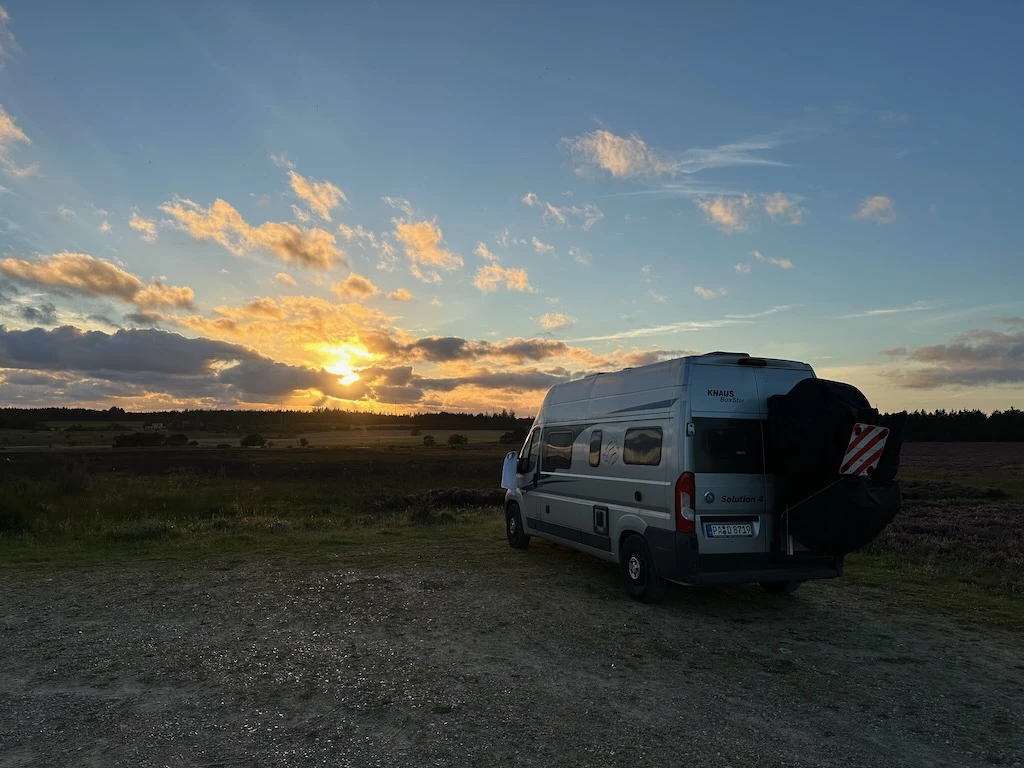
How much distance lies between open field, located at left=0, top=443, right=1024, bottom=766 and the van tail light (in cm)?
114

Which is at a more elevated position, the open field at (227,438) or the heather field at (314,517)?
the open field at (227,438)

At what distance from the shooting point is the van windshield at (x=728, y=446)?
802cm

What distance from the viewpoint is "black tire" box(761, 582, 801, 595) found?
9273mm

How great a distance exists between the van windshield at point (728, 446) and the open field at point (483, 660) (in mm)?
1810

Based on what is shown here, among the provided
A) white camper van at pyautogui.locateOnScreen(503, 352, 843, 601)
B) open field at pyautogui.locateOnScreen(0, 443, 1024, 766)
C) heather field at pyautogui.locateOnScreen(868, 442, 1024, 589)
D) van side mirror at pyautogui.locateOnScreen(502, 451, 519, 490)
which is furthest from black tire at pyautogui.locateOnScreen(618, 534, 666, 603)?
heather field at pyautogui.locateOnScreen(868, 442, 1024, 589)

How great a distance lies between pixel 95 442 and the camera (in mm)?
78625

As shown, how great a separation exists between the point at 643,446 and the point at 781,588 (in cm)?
289

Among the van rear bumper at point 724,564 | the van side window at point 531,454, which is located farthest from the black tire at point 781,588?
the van side window at point 531,454

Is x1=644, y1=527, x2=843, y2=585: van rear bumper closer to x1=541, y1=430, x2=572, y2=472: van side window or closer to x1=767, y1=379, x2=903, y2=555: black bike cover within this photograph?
x1=767, y1=379, x2=903, y2=555: black bike cover

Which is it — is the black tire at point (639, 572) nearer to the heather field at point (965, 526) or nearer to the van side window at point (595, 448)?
the van side window at point (595, 448)

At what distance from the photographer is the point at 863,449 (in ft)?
24.6

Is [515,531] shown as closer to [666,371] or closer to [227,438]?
[666,371]

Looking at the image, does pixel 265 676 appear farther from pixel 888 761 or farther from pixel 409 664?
pixel 888 761

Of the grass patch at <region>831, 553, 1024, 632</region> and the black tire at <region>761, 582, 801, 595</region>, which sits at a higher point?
the black tire at <region>761, 582, 801, 595</region>
